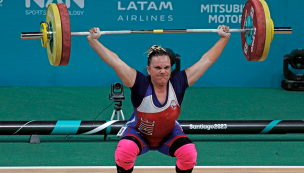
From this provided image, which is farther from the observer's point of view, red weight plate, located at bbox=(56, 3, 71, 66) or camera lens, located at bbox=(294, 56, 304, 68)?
camera lens, located at bbox=(294, 56, 304, 68)

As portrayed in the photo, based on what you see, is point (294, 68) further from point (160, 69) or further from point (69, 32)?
point (69, 32)

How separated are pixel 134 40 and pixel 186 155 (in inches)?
238

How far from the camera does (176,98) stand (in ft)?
10.2

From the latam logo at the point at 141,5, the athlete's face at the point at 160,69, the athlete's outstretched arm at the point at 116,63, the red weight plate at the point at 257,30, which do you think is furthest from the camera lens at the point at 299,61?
the athlete's outstretched arm at the point at 116,63

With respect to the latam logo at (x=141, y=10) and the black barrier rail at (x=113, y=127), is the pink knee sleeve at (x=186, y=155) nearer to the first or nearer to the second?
the black barrier rail at (x=113, y=127)

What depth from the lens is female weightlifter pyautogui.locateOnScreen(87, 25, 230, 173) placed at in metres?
2.98

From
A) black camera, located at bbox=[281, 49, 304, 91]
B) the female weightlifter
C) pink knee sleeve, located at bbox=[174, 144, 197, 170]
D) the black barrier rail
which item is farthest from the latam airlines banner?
A: pink knee sleeve, located at bbox=[174, 144, 197, 170]

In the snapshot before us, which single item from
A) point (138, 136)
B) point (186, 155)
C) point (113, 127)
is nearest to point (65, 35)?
point (138, 136)

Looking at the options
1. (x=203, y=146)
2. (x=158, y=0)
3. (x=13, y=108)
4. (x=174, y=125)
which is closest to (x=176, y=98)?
(x=174, y=125)

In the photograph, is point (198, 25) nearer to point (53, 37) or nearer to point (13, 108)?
point (13, 108)

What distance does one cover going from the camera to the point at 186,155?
2.96 m

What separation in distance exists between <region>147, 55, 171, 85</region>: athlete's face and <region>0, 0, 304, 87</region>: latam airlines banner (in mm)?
5650

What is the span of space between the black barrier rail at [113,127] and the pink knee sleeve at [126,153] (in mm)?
1397

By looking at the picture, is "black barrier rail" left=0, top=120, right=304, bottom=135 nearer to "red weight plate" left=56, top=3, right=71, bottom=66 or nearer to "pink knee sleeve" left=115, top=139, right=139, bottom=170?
"red weight plate" left=56, top=3, right=71, bottom=66
